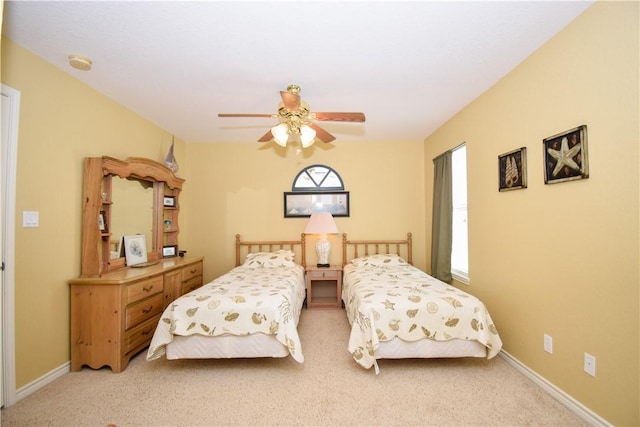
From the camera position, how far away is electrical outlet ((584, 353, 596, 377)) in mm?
1605

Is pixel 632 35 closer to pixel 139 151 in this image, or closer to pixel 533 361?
pixel 533 361

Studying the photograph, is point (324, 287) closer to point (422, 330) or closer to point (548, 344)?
point (422, 330)

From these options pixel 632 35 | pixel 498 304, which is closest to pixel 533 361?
pixel 498 304

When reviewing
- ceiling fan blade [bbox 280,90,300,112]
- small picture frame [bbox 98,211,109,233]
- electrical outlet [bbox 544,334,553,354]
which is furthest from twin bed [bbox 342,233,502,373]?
small picture frame [bbox 98,211,109,233]

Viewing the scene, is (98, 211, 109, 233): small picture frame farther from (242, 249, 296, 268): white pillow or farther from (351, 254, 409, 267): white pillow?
(351, 254, 409, 267): white pillow

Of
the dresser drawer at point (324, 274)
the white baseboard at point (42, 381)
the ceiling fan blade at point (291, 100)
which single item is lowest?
the white baseboard at point (42, 381)

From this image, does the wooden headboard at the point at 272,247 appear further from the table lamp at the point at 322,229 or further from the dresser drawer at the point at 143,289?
the dresser drawer at the point at 143,289

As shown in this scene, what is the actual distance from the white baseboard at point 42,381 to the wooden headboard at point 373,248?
3.12 m

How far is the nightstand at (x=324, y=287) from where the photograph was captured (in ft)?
12.2

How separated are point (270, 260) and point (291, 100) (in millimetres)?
2307

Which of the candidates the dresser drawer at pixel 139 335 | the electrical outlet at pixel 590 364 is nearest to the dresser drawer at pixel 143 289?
the dresser drawer at pixel 139 335

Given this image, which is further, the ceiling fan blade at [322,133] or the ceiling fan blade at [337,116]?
the ceiling fan blade at [322,133]

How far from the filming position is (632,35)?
1401 mm

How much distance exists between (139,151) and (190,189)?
1.10 m
